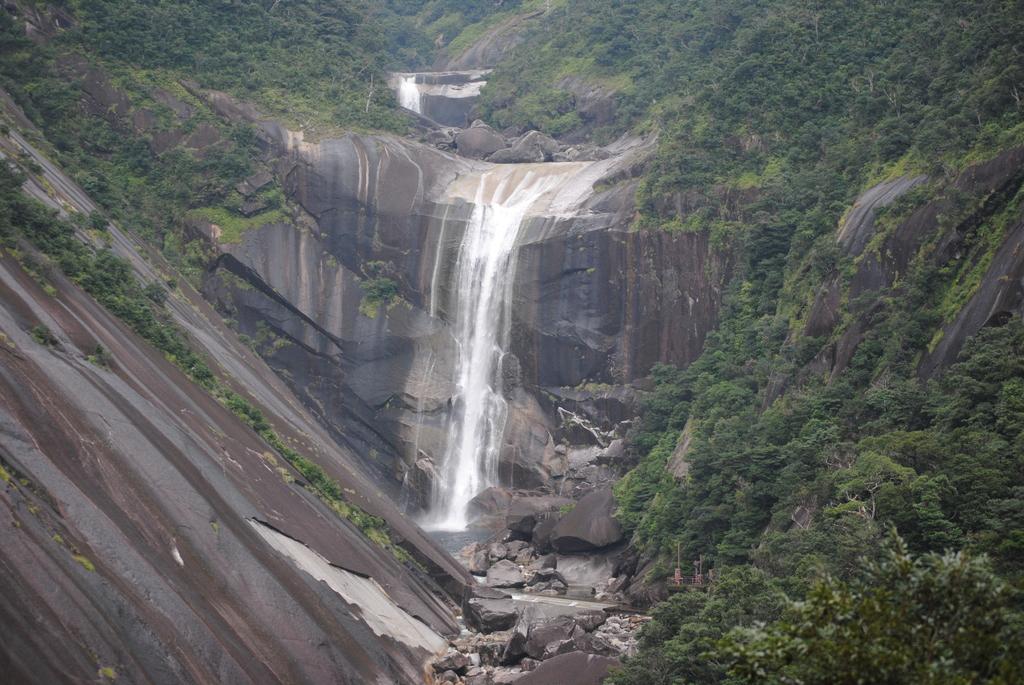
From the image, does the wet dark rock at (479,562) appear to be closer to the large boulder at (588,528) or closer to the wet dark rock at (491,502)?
the large boulder at (588,528)

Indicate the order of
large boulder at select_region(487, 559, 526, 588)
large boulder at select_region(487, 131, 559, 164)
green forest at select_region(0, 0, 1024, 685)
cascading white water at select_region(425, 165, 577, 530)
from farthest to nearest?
1. large boulder at select_region(487, 131, 559, 164)
2. cascading white water at select_region(425, 165, 577, 530)
3. large boulder at select_region(487, 559, 526, 588)
4. green forest at select_region(0, 0, 1024, 685)

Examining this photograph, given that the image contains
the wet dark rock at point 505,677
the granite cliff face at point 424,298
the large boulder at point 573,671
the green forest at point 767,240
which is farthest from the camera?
the granite cliff face at point 424,298

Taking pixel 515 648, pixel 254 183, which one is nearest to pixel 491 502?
pixel 254 183

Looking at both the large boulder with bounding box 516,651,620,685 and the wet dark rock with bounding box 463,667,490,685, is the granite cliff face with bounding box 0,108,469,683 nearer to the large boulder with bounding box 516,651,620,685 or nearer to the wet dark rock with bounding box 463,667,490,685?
the wet dark rock with bounding box 463,667,490,685

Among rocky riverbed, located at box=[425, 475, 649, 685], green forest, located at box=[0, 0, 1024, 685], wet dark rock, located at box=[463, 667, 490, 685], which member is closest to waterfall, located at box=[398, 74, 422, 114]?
green forest, located at box=[0, 0, 1024, 685]

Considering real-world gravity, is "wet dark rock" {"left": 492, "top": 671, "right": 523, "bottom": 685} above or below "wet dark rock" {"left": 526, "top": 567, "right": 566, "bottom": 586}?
above

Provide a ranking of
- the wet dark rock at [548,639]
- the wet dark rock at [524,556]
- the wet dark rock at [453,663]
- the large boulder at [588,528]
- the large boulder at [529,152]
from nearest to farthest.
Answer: the wet dark rock at [453,663]
the wet dark rock at [548,639]
the large boulder at [588,528]
the wet dark rock at [524,556]
the large boulder at [529,152]

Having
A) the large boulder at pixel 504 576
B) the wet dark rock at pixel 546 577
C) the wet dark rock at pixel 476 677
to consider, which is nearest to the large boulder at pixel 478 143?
the large boulder at pixel 504 576
